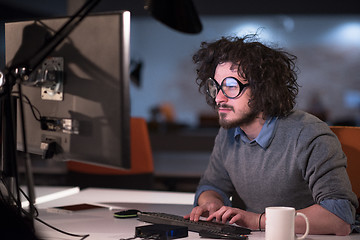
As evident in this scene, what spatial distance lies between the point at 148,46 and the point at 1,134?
27.0 feet

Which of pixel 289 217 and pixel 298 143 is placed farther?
pixel 298 143

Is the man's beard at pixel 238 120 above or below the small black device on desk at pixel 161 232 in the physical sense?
above

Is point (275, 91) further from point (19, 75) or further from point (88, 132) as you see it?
point (19, 75)

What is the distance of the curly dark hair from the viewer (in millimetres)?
1943

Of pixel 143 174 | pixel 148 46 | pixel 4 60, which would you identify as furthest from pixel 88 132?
pixel 148 46

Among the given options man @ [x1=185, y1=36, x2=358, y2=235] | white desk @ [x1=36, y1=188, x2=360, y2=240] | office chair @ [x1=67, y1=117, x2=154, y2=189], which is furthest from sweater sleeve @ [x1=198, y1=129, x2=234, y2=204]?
office chair @ [x1=67, y1=117, x2=154, y2=189]

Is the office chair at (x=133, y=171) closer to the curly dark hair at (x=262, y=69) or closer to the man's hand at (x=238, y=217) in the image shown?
the curly dark hair at (x=262, y=69)

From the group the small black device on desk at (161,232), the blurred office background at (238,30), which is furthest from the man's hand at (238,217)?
the blurred office background at (238,30)

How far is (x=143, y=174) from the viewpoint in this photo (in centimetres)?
327

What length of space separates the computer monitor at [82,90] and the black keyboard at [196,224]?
36cm

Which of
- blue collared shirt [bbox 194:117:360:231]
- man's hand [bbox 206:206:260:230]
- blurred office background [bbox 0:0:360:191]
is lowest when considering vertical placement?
man's hand [bbox 206:206:260:230]

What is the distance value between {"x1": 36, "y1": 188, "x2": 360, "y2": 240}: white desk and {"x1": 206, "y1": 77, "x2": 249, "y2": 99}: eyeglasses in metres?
0.49

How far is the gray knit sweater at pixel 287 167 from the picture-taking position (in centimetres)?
170

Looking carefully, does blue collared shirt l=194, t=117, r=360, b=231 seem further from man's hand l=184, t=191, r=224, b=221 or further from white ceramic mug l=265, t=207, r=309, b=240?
white ceramic mug l=265, t=207, r=309, b=240
